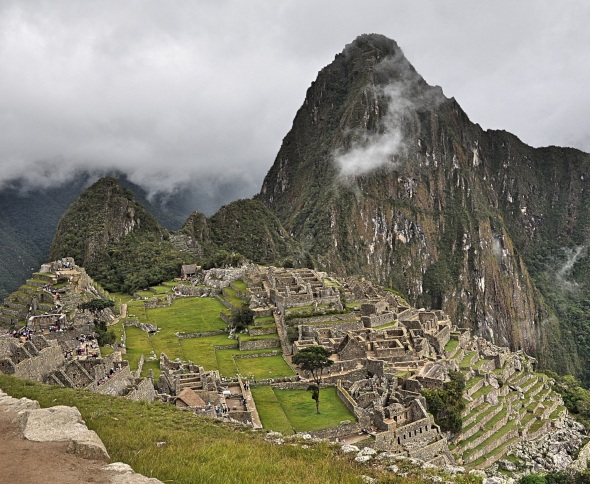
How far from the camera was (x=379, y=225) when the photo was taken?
6344 inches

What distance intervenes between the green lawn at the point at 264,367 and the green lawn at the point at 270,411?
274cm

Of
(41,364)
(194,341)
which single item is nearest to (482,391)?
(194,341)

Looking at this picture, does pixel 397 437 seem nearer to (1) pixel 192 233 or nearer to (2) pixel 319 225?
(1) pixel 192 233

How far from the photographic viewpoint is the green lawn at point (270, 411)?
25.2 m

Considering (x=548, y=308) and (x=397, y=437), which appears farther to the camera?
(x=548, y=308)

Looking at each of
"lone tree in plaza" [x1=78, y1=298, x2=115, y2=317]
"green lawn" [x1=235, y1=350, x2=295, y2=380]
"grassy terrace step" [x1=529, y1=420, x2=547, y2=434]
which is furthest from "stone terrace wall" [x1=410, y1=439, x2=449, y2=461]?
"lone tree in plaza" [x1=78, y1=298, x2=115, y2=317]

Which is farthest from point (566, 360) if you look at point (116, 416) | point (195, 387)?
point (116, 416)

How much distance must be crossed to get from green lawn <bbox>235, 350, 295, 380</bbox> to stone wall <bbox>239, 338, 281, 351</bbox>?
1.64 m

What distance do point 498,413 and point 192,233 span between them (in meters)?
76.8

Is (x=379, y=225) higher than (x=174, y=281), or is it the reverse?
(x=379, y=225)

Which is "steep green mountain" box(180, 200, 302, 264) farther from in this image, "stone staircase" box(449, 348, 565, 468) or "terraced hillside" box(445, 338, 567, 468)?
"stone staircase" box(449, 348, 565, 468)

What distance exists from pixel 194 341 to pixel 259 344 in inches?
222

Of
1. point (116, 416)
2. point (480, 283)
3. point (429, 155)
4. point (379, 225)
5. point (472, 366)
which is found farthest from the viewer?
point (429, 155)

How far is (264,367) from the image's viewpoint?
120 feet
